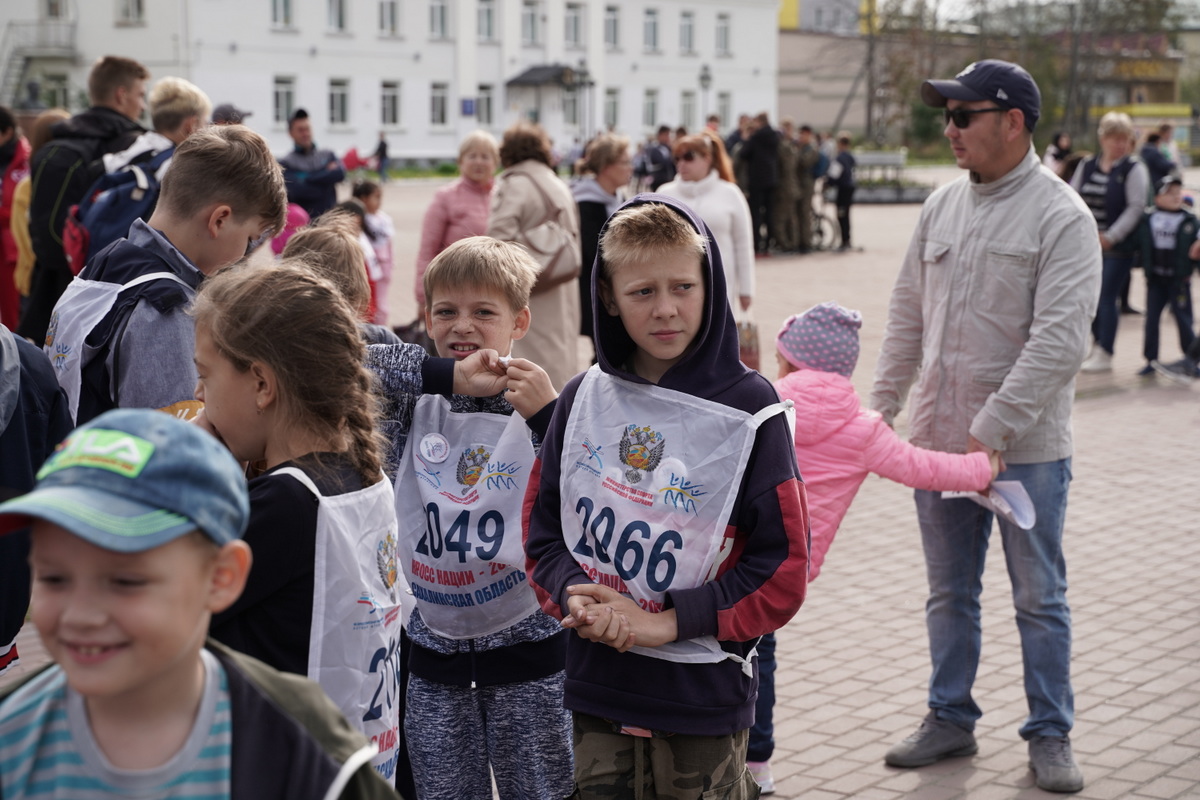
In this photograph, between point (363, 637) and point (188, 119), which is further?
point (188, 119)

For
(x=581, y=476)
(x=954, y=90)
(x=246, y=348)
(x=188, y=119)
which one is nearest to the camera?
(x=246, y=348)

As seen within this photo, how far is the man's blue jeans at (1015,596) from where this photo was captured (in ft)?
14.4

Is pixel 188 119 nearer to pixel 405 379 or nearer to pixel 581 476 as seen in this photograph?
pixel 405 379

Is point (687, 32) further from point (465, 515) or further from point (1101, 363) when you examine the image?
point (465, 515)

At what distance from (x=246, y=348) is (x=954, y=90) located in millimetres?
2867

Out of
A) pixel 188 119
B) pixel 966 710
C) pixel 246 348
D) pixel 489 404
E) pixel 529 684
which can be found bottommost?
pixel 966 710

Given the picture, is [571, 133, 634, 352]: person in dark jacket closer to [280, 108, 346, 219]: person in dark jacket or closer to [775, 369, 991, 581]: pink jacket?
[280, 108, 346, 219]: person in dark jacket

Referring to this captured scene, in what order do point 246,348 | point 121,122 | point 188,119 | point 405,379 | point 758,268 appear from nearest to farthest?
point 246,348, point 405,379, point 188,119, point 121,122, point 758,268

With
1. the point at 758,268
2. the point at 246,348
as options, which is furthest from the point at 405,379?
the point at 758,268

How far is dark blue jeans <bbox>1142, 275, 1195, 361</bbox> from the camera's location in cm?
1201

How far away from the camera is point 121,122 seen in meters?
7.21

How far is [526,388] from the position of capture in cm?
315

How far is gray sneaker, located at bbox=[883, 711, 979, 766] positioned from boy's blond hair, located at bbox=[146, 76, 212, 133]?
3993 mm

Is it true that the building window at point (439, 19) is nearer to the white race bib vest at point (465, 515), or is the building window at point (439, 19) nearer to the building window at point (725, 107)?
the building window at point (725, 107)
